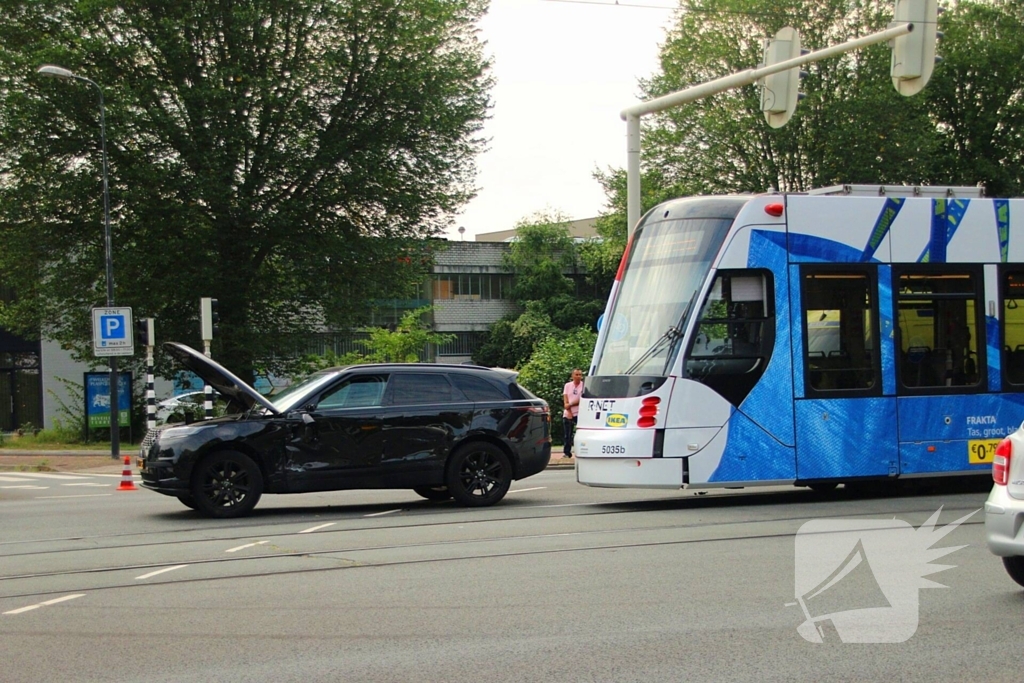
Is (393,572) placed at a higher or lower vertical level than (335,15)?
lower

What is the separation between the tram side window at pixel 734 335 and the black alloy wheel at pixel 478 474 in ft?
9.55

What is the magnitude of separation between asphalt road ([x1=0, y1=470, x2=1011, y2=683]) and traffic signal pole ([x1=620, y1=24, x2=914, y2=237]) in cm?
509

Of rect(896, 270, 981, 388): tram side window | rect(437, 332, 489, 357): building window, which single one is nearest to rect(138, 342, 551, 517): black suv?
rect(896, 270, 981, 388): tram side window

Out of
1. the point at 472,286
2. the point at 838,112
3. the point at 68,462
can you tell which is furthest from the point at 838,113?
the point at 472,286

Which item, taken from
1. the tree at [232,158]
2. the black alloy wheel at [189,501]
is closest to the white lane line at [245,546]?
the black alloy wheel at [189,501]

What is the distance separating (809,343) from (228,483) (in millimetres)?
6679

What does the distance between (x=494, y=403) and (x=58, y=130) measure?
2214 centimetres

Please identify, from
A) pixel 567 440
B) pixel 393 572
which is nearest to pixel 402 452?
pixel 393 572

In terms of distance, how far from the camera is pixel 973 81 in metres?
50.6

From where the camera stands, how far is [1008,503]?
734cm

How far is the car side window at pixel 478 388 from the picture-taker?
14.8m

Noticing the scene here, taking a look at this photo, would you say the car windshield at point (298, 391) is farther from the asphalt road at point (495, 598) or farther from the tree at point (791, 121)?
the tree at point (791, 121)

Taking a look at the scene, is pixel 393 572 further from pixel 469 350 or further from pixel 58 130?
pixel 469 350

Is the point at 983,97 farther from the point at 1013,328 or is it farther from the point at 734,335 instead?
the point at 734,335
